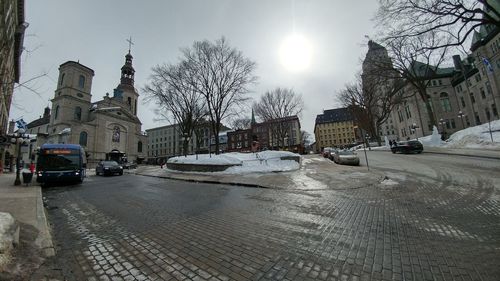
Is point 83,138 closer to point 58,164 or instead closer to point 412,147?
point 58,164

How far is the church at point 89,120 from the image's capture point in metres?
46.3

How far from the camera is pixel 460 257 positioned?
3.17 metres

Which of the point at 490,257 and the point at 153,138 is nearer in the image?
the point at 490,257

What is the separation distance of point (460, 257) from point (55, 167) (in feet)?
65.3

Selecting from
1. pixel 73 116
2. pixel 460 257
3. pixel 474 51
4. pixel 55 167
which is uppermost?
pixel 474 51

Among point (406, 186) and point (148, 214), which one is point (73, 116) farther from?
point (406, 186)

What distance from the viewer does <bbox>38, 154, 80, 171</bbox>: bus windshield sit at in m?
14.2

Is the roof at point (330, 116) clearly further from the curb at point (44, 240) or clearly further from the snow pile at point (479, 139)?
the curb at point (44, 240)

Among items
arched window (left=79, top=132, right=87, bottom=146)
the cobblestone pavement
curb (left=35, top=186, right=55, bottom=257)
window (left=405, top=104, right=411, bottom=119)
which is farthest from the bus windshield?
window (left=405, top=104, right=411, bottom=119)

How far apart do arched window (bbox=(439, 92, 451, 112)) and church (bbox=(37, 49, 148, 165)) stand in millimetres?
80839

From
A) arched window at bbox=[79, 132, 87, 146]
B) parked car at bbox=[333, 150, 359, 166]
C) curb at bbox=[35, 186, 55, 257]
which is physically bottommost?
curb at bbox=[35, 186, 55, 257]

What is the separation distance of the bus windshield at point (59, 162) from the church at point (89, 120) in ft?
124

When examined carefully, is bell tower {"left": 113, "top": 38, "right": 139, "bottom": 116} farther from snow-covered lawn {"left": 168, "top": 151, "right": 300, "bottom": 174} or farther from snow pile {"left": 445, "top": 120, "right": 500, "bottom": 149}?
snow pile {"left": 445, "top": 120, "right": 500, "bottom": 149}

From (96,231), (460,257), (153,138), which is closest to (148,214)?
(96,231)
